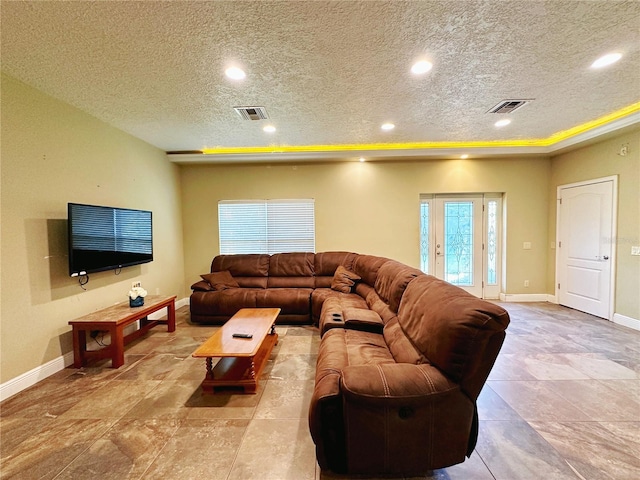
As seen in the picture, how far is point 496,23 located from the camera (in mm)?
1792

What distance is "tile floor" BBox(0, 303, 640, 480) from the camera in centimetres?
152

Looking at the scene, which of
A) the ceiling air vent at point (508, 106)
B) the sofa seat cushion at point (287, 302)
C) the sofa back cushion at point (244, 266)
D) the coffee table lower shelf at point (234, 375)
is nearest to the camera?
the coffee table lower shelf at point (234, 375)

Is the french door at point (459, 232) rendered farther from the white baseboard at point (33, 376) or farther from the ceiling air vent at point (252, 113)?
the white baseboard at point (33, 376)

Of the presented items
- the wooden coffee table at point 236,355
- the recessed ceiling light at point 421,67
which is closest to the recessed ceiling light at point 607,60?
the recessed ceiling light at point 421,67

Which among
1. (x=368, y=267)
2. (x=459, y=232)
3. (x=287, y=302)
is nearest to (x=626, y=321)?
(x=459, y=232)

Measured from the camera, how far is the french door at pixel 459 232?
199 inches

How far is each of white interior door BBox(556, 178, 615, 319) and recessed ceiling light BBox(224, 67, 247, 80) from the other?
5.18 meters

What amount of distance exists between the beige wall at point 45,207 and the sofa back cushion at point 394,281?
3.40 m

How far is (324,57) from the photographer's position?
2123 mm

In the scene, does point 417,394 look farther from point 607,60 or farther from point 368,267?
point 607,60

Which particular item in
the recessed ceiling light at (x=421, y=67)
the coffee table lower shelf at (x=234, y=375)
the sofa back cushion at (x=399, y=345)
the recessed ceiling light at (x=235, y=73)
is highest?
the recessed ceiling light at (x=235, y=73)

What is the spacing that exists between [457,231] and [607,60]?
10.4 feet

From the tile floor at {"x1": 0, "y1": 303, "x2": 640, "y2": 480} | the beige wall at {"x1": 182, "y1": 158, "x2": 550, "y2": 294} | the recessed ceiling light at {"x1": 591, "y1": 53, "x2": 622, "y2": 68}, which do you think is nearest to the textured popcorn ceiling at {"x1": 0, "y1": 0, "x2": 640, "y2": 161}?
the recessed ceiling light at {"x1": 591, "y1": 53, "x2": 622, "y2": 68}

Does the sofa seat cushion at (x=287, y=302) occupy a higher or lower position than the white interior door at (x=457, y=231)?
lower
